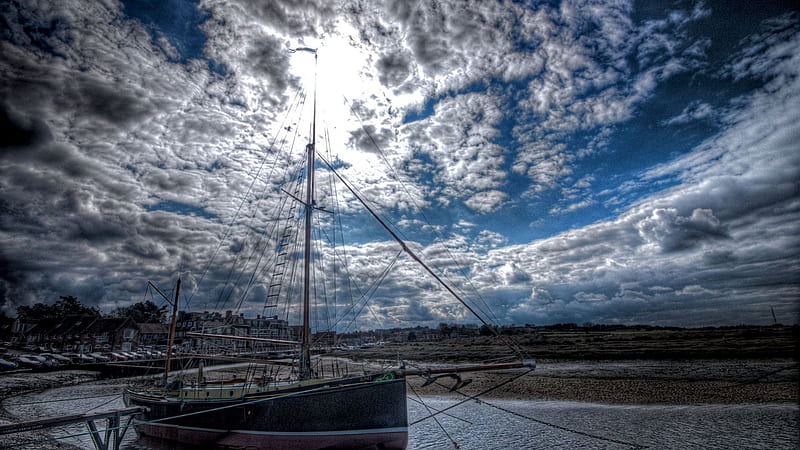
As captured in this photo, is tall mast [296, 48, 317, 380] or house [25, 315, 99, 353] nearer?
tall mast [296, 48, 317, 380]

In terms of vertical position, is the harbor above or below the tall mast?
below

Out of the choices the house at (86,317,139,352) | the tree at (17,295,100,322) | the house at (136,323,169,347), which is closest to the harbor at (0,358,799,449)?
the house at (86,317,139,352)

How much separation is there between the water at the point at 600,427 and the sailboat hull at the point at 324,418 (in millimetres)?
3841

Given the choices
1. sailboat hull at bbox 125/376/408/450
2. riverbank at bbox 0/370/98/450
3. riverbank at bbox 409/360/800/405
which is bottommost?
riverbank at bbox 0/370/98/450

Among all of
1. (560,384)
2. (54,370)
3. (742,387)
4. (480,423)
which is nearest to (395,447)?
(480,423)

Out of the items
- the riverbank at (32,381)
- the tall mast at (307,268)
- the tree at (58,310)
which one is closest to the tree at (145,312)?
the tree at (58,310)

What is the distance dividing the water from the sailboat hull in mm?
3841

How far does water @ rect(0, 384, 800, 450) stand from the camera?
16.3 metres

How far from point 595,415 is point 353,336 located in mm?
169431

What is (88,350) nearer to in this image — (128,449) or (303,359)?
(128,449)

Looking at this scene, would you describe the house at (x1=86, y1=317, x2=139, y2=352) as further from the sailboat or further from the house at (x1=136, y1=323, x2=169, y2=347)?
the sailboat

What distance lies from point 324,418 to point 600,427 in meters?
14.9

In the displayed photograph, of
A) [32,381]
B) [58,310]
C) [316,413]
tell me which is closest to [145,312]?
[58,310]

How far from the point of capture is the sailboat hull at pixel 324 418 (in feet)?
45.4
